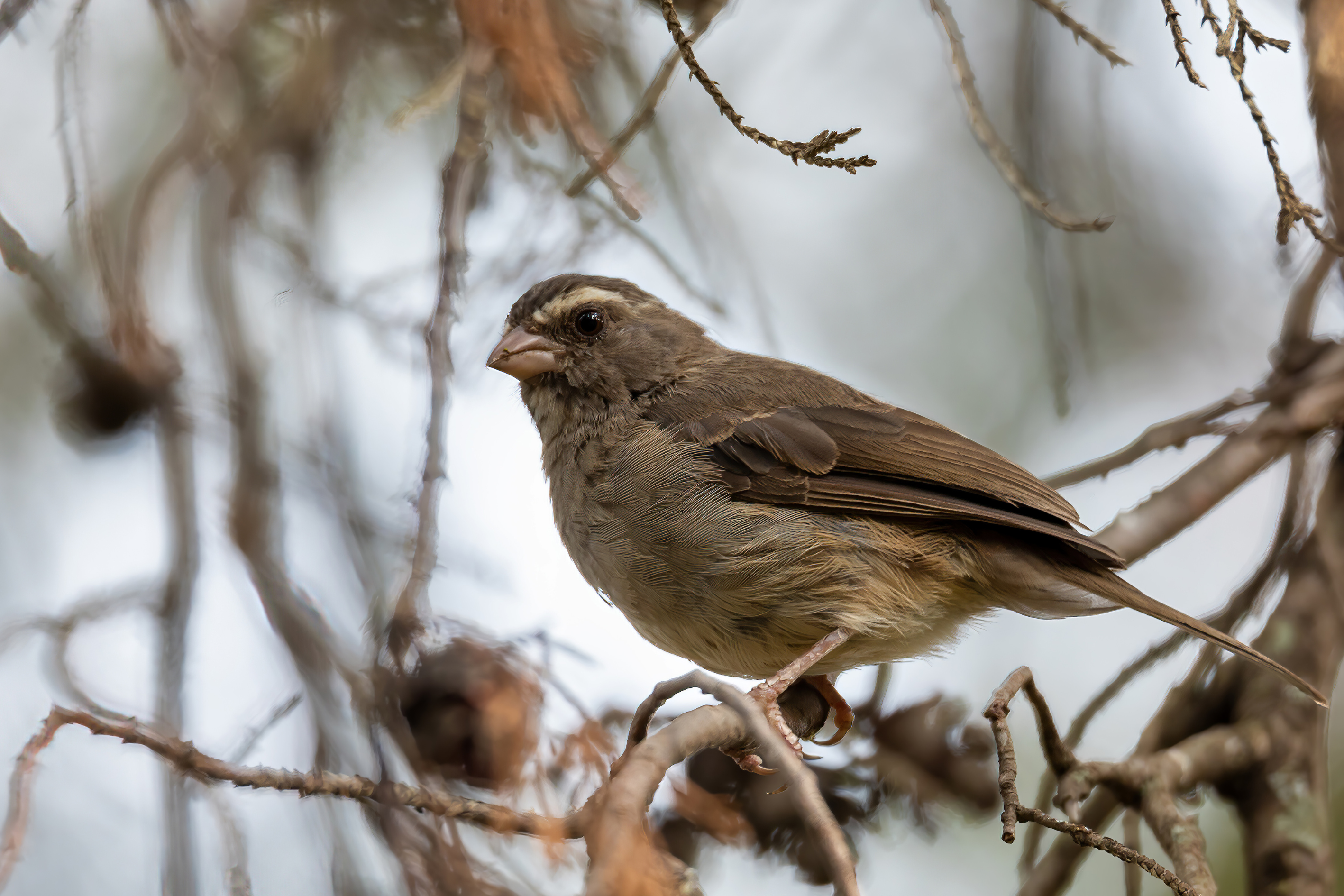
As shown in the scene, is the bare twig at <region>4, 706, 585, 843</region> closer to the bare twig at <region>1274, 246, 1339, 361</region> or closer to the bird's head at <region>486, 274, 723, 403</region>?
the bird's head at <region>486, 274, 723, 403</region>

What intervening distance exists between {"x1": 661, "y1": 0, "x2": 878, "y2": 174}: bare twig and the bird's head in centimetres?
156

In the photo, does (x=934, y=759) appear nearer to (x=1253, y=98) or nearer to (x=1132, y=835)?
(x=1132, y=835)

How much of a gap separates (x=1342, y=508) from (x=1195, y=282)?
198 cm

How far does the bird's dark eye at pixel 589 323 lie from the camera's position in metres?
4.16

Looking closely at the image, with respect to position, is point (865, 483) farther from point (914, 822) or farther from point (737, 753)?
point (914, 822)

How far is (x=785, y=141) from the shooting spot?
259cm

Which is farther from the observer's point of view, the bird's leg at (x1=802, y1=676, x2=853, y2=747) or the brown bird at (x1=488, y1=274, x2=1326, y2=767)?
the bird's leg at (x1=802, y1=676, x2=853, y2=747)

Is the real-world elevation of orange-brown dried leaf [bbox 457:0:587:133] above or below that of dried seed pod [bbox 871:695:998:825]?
above

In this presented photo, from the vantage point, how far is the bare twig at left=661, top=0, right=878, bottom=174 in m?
2.48

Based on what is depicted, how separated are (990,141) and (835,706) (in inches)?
76.1

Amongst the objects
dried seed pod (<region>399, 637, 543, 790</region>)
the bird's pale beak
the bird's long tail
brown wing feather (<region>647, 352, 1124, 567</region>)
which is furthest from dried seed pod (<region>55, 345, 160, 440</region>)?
the bird's long tail

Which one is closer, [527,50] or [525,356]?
[527,50]

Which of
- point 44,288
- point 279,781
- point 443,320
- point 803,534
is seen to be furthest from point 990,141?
point 44,288

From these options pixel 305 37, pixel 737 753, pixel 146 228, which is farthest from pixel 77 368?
pixel 737 753
